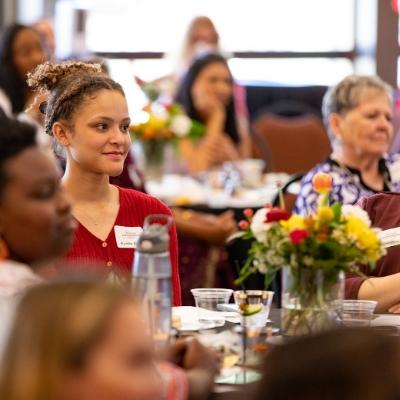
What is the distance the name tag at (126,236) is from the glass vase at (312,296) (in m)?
0.75

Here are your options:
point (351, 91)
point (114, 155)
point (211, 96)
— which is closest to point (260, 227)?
point (114, 155)

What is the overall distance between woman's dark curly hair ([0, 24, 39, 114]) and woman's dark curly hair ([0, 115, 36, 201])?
4106 mm

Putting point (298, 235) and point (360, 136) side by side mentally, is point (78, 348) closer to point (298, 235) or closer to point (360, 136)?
point (298, 235)

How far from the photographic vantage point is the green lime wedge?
10.0ft

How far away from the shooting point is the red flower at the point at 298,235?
8.87 ft

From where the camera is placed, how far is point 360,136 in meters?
5.09

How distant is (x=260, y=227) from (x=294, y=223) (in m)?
0.09

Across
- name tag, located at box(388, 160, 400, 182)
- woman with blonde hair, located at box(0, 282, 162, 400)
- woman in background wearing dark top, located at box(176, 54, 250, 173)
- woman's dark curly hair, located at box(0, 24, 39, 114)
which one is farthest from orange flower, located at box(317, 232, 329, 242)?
woman in background wearing dark top, located at box(176, 54, 250, 173)

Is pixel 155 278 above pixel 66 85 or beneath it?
beneath

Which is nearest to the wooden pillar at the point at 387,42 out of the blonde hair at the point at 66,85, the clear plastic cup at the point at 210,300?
the blonde hair at the point at 66,85

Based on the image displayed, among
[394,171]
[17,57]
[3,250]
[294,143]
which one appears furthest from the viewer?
[294,143]

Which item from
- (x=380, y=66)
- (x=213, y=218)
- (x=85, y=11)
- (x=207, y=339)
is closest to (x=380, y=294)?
(x=207, y=339)

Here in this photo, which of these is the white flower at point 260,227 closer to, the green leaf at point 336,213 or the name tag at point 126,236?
the green leaf at point 336,213

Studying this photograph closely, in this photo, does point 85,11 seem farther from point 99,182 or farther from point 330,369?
point 330,369
